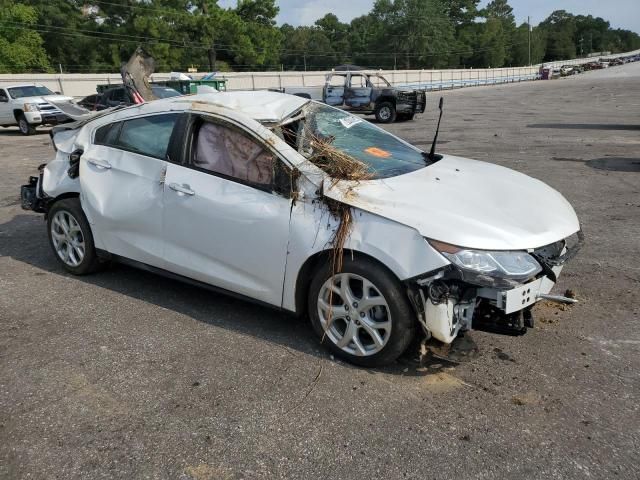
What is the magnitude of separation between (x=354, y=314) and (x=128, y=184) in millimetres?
2209

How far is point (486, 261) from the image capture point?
311 cm

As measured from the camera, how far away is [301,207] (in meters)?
3.59

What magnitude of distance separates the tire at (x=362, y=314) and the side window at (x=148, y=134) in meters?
1.71

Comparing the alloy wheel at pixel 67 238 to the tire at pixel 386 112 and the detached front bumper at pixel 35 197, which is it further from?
the tire at pixel 386 112

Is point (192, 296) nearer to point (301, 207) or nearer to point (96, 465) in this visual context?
point (301, 207)

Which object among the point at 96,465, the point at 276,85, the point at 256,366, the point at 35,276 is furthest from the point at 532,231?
the point at 276,85

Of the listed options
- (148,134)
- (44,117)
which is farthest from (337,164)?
(44,117)

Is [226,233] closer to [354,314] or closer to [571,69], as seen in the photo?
[354,314]

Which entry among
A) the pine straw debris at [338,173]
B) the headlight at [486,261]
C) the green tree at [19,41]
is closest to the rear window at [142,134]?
the pine straw debris at [338,173]

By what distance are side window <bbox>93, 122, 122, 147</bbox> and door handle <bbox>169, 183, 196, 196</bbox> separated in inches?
37.8

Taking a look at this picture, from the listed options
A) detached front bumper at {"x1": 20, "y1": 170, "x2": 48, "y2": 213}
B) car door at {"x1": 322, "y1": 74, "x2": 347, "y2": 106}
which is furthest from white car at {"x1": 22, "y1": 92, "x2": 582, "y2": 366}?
car door at {"x1": 322, "y1": 74, "x2": 347, "y2": 106}

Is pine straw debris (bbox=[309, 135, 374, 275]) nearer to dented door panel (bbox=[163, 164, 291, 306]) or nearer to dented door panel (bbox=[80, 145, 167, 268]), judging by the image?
dented door panel (bbox=[163, 164, 291, 306])

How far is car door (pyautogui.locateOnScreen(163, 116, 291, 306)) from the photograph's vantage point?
3.71 meters

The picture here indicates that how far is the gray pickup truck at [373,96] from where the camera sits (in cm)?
→ 2133
